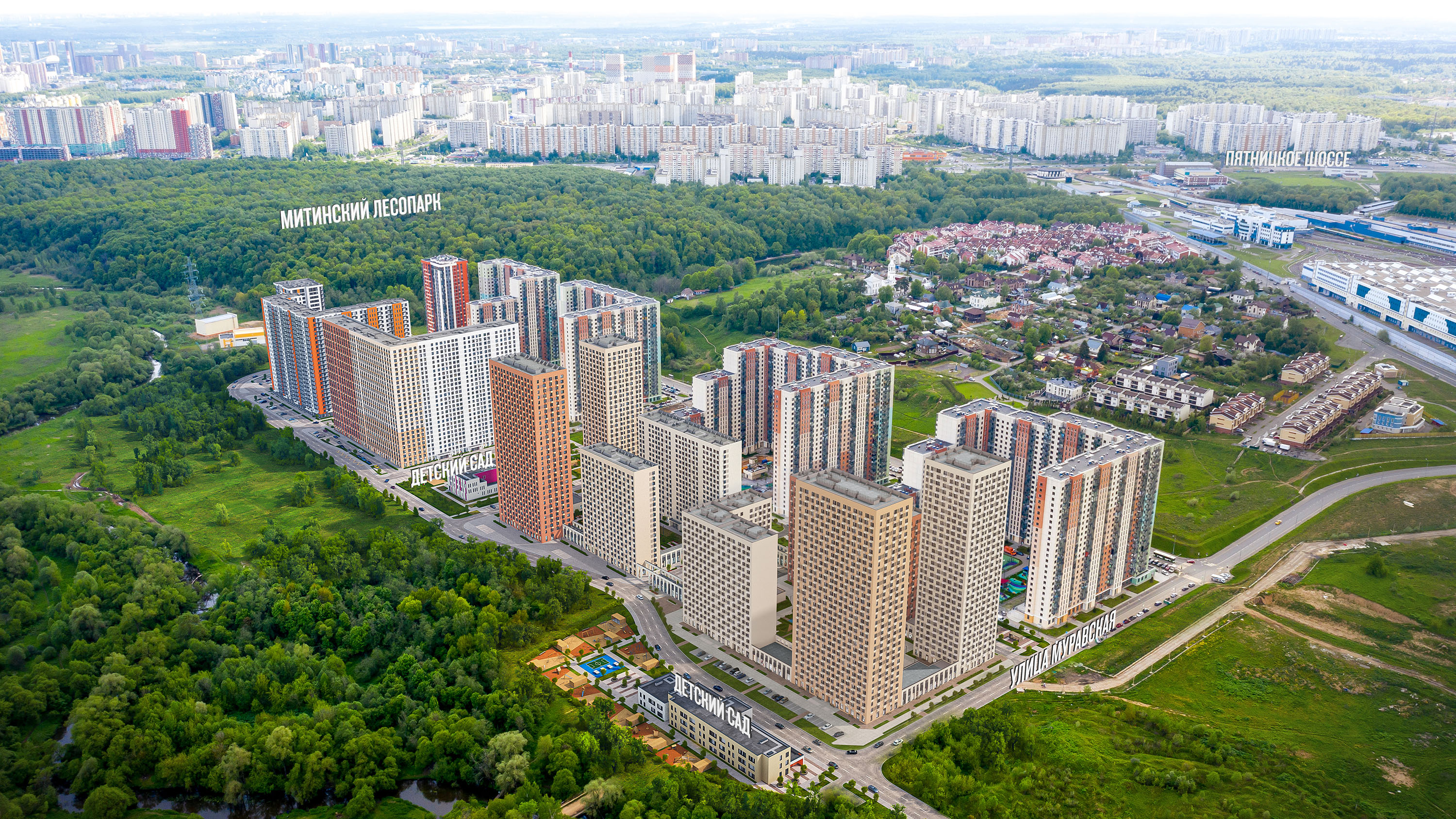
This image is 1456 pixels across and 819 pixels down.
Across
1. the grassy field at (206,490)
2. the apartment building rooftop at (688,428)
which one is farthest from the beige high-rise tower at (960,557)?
the grassy field at (206,490)

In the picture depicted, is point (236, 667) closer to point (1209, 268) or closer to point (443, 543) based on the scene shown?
point (443, 543)

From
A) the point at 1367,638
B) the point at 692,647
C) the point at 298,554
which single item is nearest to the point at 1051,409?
the point at 1367,638

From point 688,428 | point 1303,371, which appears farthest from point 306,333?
point 1303,371

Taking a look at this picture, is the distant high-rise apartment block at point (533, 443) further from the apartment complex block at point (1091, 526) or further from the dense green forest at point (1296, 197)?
the dense green forest at point (1296, 197)

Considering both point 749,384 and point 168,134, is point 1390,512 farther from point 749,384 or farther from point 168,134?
point 168,134

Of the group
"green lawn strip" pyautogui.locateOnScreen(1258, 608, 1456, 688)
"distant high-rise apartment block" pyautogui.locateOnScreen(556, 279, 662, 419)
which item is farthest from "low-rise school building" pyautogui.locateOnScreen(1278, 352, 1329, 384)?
"distant high-rise apartment block" pyautogui.locateOnScreen(556, 279, 662, 419)

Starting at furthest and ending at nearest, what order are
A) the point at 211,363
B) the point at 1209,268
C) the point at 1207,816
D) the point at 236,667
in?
the point at 1209,268 → the point at 211,363 → the point at 236,667 → the point at 1207,816
